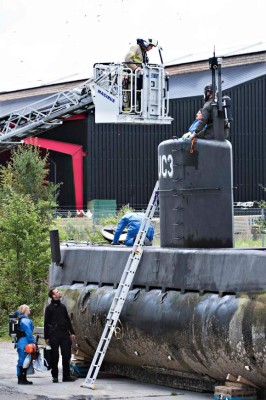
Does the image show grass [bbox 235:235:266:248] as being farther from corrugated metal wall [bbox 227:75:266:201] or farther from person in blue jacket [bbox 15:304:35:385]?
corrugated metal wall [bbox 227:75:266:201]

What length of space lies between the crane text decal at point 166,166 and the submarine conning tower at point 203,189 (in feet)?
0.07

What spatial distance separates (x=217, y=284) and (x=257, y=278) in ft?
2.98

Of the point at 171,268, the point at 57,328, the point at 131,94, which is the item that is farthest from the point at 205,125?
the point at 131,94

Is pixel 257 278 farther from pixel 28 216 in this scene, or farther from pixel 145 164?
pixel 145 164

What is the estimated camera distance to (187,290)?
15750mm

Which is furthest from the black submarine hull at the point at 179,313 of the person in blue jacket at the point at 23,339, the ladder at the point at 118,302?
the person in blue jacket at the point at 23,339

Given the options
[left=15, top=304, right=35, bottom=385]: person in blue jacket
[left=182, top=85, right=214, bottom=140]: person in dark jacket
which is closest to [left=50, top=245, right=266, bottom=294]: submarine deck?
[left=15, top=304, right=35, bottom=385]: person in blue jacket

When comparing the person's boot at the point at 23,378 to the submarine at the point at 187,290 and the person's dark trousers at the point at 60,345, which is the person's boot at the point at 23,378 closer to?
the person's dark trousers at the point at 60,345

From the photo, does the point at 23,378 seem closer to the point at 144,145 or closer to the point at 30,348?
the point at 30,348

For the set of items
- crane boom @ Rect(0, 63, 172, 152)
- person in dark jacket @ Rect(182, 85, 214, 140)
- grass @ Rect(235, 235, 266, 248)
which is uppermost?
crane boom @ Rect(0, 63, 172, 152)

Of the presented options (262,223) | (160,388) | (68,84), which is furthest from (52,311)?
(68,84)

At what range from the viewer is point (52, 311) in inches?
684

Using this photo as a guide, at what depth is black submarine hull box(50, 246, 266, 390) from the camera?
46.8 feet

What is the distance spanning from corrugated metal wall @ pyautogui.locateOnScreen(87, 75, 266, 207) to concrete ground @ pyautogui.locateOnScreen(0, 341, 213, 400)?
31.8 metres
